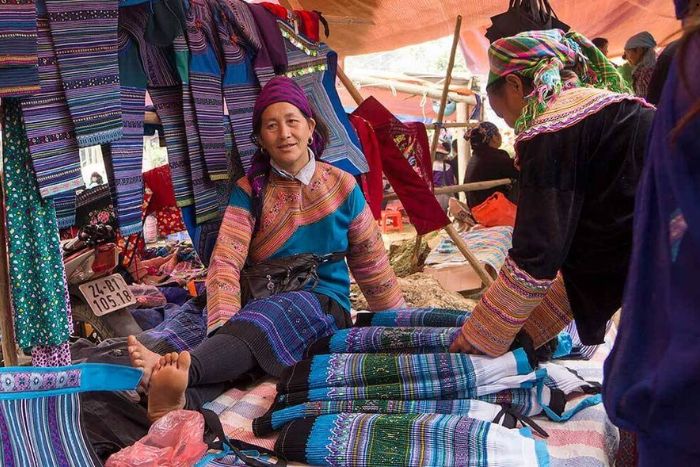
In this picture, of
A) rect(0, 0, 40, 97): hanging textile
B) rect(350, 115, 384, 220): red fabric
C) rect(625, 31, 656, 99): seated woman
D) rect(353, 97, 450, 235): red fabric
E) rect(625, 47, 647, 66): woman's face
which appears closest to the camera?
rect(0, 0, 40, 97): hanging textile

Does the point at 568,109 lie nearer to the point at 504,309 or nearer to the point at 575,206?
the point at 575,206

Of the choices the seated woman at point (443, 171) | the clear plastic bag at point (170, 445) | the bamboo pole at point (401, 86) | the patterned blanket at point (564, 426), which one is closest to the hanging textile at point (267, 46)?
the patterned blanket at point (564, 426)

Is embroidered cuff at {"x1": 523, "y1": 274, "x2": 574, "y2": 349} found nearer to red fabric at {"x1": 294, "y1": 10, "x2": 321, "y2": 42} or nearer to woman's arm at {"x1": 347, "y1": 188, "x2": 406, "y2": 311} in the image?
woman's arm at {"x1": 347, "y1": 188, "x2": 406, "y2": 311}

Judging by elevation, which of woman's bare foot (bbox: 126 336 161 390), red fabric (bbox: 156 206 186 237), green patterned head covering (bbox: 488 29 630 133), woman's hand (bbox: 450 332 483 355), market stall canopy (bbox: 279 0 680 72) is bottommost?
woman's hand (bbox: 450 332 483 355)

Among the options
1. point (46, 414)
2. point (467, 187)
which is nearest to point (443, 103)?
point (467, 187)

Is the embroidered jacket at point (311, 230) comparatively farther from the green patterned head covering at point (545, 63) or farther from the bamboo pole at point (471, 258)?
the bamboo pole at point (471, 258)

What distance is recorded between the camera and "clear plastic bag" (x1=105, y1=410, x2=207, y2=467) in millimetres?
1598

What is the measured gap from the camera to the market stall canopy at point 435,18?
4.51m

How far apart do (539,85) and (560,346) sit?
997 millimetres

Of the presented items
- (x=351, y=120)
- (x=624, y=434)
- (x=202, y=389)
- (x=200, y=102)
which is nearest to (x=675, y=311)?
(x=624, y=434)

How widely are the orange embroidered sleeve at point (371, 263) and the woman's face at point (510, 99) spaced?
36.2 inches

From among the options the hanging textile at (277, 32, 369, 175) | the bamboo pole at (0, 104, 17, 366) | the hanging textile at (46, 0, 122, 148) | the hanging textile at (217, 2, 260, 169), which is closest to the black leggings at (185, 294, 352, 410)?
the bamboo pole at (0, 104, 17, 366)

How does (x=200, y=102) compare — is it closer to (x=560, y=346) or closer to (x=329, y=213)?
(x=329, y=213)

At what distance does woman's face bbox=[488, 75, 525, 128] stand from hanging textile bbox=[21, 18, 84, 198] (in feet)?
4.51
